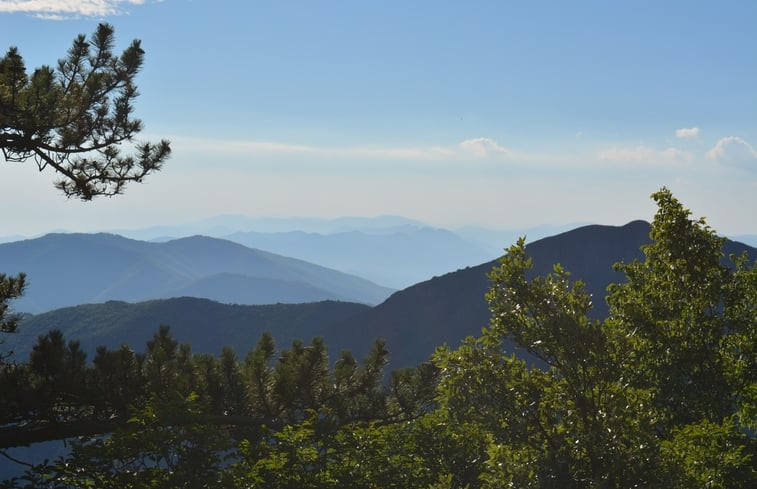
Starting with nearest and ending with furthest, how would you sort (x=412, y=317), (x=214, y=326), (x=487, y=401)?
(x=487, y=401)
(x=412, y=317)
(x=214, y=326)

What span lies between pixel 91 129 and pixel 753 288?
56.2 feet

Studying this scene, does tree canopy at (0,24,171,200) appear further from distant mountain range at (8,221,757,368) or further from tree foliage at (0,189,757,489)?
distant mountain range at (8,221,757,368)

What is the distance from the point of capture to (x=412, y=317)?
552 feet

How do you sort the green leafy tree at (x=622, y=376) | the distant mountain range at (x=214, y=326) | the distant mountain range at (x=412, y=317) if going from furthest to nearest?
the distant mountain range at (x=214, y=326), the distant mountain range at (x=412, y=317), the green leafy tree at (x=622, y=376)

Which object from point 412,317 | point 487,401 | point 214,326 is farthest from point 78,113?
point 214,326

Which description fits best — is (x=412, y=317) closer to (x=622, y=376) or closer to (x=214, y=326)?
(x=214, y=326)

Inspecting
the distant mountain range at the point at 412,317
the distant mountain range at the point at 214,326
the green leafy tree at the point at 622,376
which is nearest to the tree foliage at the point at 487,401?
the green leafy tree at the point at 622,376

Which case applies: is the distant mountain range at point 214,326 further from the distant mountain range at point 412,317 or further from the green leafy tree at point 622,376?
the green leafy tree at point 622,376

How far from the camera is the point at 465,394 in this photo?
1215cm

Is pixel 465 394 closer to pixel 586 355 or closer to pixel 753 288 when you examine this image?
pixel 586 355

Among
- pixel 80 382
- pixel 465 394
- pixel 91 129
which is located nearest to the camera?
pixel 465 394

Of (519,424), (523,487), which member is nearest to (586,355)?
(519,424)

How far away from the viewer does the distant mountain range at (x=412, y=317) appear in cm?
15912

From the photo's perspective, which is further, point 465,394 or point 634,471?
point 465,394
